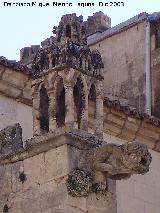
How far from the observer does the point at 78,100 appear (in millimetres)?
8922

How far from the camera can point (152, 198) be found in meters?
12.7

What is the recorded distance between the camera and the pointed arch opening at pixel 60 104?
28.9 ft

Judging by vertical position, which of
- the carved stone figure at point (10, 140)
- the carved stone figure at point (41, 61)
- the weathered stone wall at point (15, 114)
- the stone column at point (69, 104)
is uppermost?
the weathered stone wall at point (15, 114)

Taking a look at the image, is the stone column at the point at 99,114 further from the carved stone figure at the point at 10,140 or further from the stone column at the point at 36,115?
the carved stone figure at the point at 10,140

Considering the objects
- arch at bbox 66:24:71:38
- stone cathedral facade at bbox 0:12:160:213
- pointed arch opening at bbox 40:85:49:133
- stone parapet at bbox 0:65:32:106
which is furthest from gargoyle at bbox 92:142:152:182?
stone parapet at bbox 0:65:32:106

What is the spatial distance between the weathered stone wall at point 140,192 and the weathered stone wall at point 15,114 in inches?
58.1

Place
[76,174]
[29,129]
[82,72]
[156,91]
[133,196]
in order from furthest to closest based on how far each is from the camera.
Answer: [156,91] → [133,196] → [29,129] → [82,72] → [76,174]

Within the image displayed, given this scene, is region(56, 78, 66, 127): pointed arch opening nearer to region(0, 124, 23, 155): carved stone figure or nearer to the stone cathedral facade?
the stone cathedral facade

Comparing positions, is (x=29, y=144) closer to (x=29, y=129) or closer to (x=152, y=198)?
(x=29, y=129)

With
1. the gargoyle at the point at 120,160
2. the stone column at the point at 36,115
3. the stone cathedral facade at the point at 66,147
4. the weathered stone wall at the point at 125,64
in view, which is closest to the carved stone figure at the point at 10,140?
the stone cathedral facade at the point at 66,147

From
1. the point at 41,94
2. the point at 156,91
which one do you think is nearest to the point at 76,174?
the point at 41,94

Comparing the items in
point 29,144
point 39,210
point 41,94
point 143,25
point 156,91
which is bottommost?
point 39,210

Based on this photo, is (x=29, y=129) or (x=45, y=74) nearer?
(x=45, y=74)

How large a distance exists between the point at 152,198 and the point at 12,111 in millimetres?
2781
